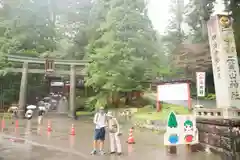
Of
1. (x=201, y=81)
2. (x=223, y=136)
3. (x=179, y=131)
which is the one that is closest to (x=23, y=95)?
(x=201, y=81)

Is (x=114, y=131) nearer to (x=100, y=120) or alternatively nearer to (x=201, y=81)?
(x=100, y=120)

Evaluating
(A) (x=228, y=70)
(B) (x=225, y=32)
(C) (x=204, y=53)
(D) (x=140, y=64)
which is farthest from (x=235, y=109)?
(C) (x=204, y=53)

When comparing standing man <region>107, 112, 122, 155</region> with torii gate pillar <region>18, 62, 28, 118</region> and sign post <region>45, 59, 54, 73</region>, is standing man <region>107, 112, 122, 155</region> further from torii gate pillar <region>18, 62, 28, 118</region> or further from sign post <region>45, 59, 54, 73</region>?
sign post <region>45, 59, 54, 73</region>

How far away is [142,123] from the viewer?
16.4 meters

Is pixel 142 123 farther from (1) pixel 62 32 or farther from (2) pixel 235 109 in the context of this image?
(1) pixel 62 32

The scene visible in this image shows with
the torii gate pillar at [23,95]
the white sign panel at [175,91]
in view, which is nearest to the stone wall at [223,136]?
the white sign panel at [175,91]

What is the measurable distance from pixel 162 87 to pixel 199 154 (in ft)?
31.3

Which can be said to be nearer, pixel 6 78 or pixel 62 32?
pixel 6 78

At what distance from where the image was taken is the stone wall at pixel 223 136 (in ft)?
24.4

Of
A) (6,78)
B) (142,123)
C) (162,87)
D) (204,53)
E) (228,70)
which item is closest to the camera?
(228,70)

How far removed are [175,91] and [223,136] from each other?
341 inches

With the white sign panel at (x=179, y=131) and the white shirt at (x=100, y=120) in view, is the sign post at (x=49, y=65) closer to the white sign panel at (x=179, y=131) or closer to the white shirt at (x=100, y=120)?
the white shirt at (x=100, y=120)

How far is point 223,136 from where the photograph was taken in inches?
308

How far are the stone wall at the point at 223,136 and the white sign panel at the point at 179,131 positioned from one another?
61 centimetres
